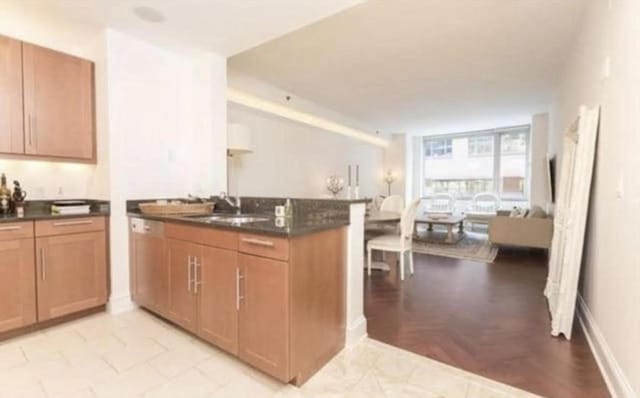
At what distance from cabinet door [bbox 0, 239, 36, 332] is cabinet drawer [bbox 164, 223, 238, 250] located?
3.32 ft

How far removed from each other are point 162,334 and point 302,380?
1256 mm

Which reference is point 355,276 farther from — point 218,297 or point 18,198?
point 18,198

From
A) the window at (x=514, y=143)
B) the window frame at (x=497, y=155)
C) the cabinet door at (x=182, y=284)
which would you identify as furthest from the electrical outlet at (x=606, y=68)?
the window at (x=514, y=143)

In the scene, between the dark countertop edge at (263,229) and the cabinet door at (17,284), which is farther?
the cabinet door at (17,284)

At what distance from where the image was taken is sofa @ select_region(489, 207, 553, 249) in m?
4.77

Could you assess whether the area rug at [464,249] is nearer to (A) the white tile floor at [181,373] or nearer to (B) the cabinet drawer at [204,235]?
(A) the white tile floor at [181,373]

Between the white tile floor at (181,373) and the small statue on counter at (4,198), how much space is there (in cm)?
99

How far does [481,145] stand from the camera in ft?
27.7

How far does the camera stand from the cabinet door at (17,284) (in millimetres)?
2203

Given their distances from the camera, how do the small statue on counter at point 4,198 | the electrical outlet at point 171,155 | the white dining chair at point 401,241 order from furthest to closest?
the white dining chair at point 401,241
the electrical outlet at point 171,155
the small statue on counter at point 4,198

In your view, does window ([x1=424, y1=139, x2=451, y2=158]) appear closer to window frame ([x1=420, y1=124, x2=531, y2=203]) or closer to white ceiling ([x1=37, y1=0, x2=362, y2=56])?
window frame ([x1=420, y1=124, x2=531, y2=203])

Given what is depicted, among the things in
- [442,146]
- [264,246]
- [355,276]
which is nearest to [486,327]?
[355,276]

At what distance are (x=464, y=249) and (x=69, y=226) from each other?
535cm

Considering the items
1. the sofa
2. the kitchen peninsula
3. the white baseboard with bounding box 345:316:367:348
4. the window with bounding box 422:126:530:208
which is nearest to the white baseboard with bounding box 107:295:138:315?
the kitchen peninsula
